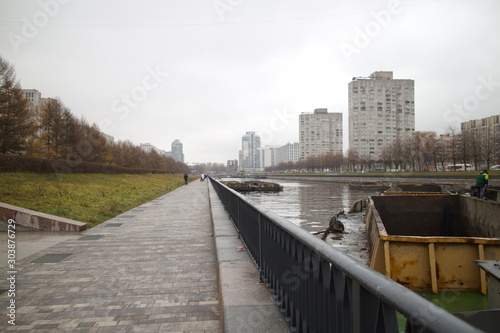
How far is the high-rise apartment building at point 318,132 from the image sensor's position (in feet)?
568

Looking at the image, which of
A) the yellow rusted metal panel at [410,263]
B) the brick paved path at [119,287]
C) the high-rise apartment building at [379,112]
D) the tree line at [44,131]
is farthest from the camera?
the high-rise apartment building at [379,112]

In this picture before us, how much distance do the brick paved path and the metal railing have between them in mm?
1097

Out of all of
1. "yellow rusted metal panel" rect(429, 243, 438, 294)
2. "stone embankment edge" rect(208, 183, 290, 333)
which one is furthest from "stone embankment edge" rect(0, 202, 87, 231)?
"yellow rusted metal panel" rect(429, 243, 438, 294)

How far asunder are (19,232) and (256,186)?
45.2 m

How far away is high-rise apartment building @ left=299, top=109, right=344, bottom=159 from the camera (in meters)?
173

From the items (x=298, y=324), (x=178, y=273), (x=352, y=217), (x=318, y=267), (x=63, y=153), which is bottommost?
(x=352, y=217)

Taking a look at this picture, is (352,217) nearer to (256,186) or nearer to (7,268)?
(7,268)

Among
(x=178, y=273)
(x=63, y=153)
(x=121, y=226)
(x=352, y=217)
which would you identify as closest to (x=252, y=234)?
(x=178, y=273)

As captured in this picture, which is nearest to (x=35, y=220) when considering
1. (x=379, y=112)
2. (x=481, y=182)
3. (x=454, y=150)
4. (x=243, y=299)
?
(x=243, y=299)

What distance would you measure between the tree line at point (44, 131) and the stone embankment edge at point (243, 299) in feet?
81.8

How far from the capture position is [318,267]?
1976mm

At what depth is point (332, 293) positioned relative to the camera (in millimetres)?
1812

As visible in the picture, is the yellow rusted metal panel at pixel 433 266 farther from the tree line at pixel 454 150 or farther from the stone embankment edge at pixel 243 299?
the tree line at pixel 454 150

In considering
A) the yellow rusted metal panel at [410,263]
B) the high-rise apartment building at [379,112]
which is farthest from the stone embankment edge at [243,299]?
the high-rise apartment building at [379,112]
